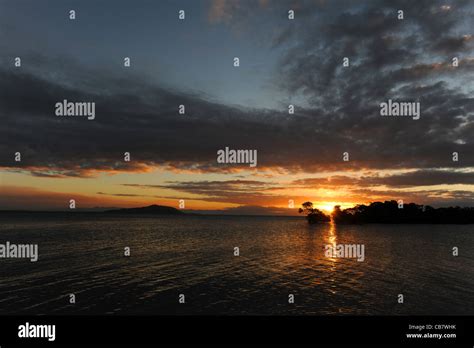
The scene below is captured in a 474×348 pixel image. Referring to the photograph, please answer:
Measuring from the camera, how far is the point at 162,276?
3903 cm

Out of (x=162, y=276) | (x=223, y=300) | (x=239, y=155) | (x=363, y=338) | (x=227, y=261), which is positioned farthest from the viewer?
(x=227, y=261)

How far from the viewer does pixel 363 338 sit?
608 inches

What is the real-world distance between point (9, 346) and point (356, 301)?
1015 inches

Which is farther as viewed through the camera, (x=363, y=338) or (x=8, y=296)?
(x=8, y=296)

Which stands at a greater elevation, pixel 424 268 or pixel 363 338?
pixel 363 338

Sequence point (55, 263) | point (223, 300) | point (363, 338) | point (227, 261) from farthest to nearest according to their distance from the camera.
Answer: point (227, 261)
point (55, 263)
point (223, 300)
point (363, 338)

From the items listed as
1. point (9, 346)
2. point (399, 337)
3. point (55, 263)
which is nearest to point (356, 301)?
point (399, 337)

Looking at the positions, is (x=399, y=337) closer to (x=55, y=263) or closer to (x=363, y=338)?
(x=363, y=338)

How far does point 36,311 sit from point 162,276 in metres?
14.9

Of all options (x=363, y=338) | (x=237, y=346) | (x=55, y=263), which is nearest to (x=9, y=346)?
(x=237, y=346)

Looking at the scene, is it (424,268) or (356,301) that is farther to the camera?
(424,268)

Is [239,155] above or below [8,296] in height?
above

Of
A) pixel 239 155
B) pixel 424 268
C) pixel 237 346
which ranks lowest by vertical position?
pixel 424 268

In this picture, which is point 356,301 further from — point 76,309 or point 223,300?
point 76,309
